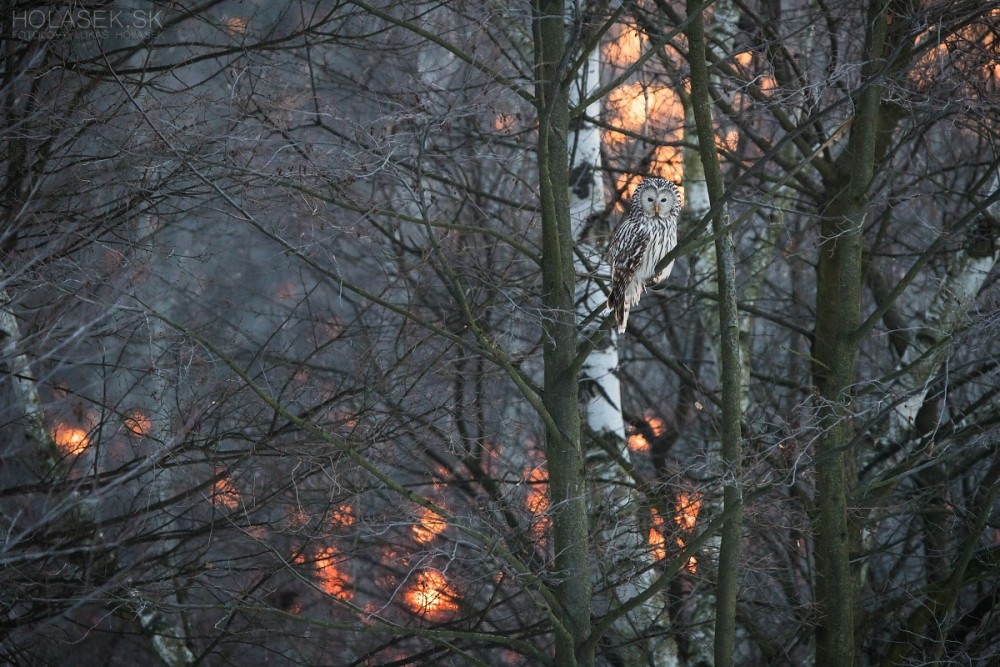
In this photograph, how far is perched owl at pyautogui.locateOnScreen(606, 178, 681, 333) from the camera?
211 inches

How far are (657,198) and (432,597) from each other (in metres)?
2.78

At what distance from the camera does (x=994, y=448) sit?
6.53m

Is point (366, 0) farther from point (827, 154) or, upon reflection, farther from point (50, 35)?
point (827, 154)

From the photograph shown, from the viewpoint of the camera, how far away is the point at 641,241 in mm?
5422

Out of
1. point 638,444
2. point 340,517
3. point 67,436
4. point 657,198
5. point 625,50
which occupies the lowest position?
point 340,517

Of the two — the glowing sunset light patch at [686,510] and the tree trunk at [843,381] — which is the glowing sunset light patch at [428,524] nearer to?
the glowing sunset light patch at [686,510]

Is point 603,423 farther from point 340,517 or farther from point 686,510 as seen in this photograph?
point 340,517

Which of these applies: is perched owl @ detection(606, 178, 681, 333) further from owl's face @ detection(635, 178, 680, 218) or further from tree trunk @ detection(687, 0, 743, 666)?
tree trunk @ detection(687, 0, 743, 666)

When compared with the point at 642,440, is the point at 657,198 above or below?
below

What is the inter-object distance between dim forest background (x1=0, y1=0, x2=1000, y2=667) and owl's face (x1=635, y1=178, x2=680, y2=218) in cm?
22

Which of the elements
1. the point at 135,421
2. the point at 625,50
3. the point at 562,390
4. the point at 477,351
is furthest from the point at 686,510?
the point at 625,50

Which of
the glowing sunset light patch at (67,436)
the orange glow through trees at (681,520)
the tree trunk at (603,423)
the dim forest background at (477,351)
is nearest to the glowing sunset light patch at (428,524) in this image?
the dim forest background at (477,351)

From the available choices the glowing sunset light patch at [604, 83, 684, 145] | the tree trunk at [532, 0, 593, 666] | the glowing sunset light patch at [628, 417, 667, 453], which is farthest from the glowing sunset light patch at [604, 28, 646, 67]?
the tree trunk at [532, 0, 593, 666]

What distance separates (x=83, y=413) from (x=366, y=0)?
11.2 ft
